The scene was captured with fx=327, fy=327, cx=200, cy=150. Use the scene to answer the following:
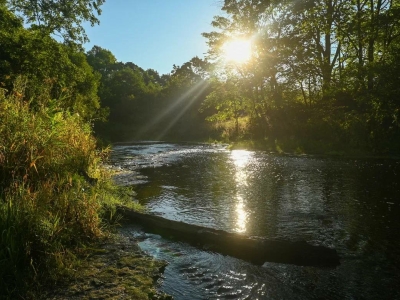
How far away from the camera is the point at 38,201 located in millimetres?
5535

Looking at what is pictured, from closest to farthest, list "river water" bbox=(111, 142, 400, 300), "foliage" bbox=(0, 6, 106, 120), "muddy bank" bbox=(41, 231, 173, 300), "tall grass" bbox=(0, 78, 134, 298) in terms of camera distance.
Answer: "muddy bank" bbox=(41, 231, 173, 300)
"tall grass" bbox=(0, 78, 134, 298)
"river water" bbox=(111, 142, 400, 300)
"foliage" bbox=(0, 6, 106, 120)

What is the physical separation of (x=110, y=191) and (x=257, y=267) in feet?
20.5

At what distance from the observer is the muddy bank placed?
14.3ft

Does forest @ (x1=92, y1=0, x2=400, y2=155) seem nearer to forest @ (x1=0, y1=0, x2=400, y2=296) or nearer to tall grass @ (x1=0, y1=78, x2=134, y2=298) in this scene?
forest @ (x1=0, y1=0, x2=400, y2=296)

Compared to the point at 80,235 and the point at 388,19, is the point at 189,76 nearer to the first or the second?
the point at 388,19

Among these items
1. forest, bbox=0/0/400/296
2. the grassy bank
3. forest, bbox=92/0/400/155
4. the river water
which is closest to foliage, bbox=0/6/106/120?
forest, bbox=0/0/400/296

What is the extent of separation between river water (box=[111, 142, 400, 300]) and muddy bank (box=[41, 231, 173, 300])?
0.35 meters

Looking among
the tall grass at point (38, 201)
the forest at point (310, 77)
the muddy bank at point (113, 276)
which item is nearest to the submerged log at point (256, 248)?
the muddy bank at point (113, 276)

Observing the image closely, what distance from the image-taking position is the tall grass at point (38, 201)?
453 cm

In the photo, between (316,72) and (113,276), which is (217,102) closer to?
(316,72)

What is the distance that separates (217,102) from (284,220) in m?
28.8

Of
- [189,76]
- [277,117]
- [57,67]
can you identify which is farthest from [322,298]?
[189,76]

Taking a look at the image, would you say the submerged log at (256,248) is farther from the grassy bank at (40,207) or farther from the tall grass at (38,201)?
the tall grass at (38,201)

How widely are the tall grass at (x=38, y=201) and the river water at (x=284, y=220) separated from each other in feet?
4.81
